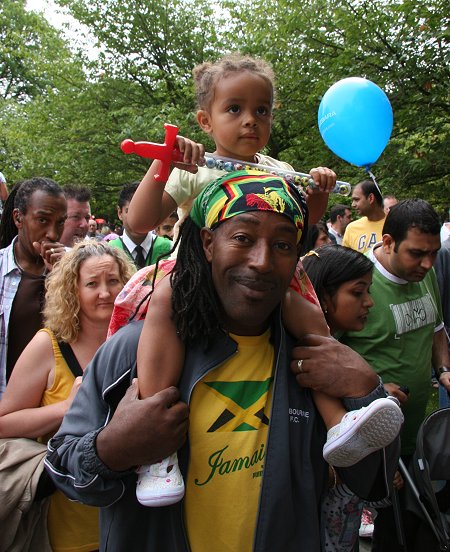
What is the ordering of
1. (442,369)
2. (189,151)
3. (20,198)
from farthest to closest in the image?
(442,369)
(20,198)
(189,151)

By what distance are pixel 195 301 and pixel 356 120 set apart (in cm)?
297

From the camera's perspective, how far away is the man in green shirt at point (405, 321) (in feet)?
10.2

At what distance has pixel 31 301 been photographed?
10.3ft

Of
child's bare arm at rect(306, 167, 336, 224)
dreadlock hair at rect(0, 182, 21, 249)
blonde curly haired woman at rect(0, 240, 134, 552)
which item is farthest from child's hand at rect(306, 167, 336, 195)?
dreadlock hair at rect(0, 182, 21, 249)

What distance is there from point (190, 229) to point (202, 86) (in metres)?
1.17

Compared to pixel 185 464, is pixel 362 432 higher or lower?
higher

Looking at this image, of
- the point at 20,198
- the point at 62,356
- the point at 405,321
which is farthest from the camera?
the point at 20,198

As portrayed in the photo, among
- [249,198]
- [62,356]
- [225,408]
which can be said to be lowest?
[62,356]

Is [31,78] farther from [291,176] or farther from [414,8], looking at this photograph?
[291,176]

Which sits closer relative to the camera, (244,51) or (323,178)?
(323,178)

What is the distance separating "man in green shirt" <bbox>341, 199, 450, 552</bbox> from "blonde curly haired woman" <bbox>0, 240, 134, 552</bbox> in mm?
1503

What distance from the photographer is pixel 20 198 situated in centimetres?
344

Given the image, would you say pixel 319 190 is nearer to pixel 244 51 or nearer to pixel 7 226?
pixel 7 226

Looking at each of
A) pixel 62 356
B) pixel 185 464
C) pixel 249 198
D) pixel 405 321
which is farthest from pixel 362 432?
pixel 405 321
